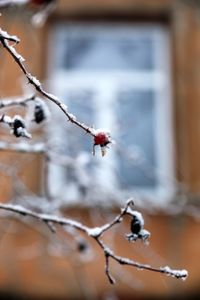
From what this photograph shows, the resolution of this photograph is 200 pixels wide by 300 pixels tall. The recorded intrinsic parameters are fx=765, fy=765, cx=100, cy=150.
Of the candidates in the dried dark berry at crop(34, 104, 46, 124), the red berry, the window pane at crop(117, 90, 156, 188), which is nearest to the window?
the window pane at crop(117, 90, 156, 188)

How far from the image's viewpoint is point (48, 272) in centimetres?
479

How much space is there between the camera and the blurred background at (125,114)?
A: 4660 mm

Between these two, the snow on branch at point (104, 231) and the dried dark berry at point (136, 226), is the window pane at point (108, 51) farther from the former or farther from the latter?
the dried dark berry at point (136, 226)

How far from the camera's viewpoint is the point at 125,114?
495 centimetres

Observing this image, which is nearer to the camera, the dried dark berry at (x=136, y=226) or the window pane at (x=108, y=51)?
the dried dark berry at (x=136, y=226)

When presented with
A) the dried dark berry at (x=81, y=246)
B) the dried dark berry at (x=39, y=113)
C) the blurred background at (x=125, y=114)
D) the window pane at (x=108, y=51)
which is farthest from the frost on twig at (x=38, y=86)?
the window pane at (x=108, y=51)

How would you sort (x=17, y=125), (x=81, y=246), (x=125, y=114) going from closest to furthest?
1. (x=17, y=125)
2. (x=81, y=246)
3. (x=125, y=114)

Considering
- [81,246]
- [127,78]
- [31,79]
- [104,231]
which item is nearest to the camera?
[31,79]

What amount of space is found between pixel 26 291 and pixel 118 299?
0.57m

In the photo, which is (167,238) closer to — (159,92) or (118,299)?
(118,299)

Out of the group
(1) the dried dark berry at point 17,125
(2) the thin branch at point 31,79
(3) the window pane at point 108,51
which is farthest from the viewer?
(3) the window pane at point 108,51

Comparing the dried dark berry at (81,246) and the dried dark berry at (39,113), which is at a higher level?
the dried dark berry at (81,246)

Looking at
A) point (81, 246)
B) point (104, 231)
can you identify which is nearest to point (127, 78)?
point (81, 246)

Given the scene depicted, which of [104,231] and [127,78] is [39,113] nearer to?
[104,231]
